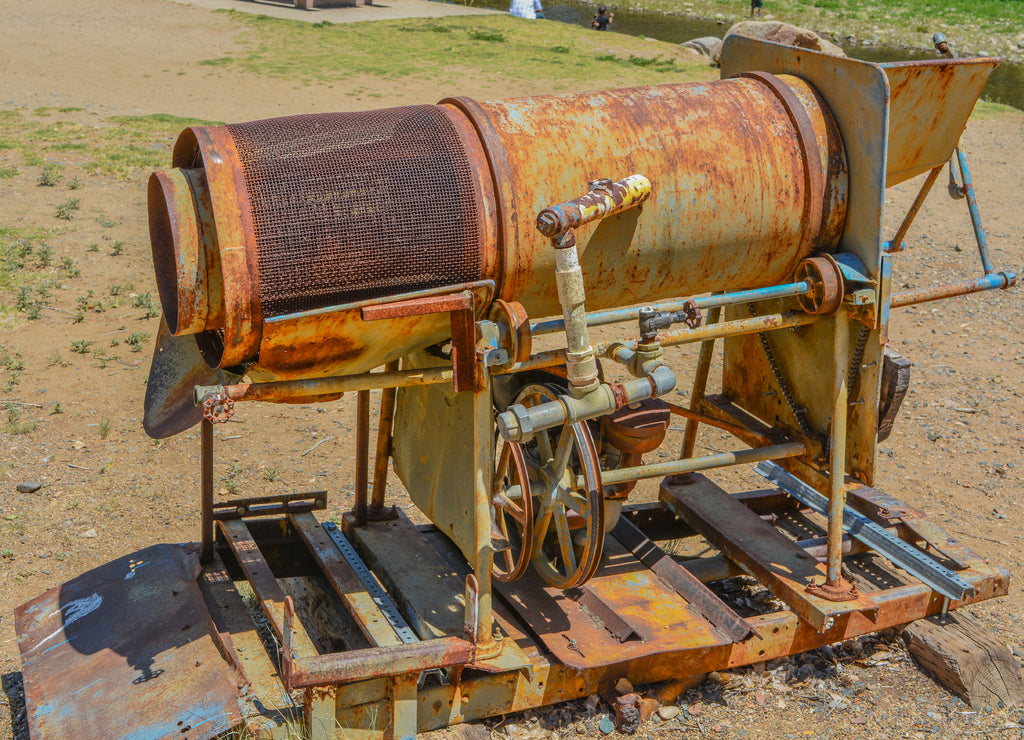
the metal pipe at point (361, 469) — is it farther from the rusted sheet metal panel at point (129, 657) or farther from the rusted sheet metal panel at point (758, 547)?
the rusted sheet metal panel at point (758, 547)

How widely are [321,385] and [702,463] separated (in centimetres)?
152

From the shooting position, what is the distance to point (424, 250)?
10.8 ft

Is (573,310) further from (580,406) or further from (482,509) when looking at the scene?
(482,509)

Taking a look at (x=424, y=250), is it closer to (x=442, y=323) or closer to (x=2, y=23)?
(x=442, y=323)

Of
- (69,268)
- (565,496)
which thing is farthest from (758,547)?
(69,268)

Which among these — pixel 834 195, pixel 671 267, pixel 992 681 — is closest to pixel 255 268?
pixel 671 267

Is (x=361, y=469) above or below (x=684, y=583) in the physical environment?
above

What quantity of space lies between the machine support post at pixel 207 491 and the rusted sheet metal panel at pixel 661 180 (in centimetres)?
134

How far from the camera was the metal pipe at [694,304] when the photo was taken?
346 cm

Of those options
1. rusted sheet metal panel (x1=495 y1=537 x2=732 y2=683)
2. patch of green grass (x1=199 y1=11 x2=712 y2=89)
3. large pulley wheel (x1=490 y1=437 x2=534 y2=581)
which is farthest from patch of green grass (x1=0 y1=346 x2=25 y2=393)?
patch of green grass (x1=199 y1=11 x2=712 y2=89)

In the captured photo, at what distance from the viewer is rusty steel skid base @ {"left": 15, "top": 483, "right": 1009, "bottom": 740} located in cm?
342

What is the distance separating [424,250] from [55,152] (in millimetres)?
9353

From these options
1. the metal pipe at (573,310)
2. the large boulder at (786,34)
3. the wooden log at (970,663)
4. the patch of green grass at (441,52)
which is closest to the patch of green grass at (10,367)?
the metal pipe at (573,310)

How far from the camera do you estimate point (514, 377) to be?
429cm
